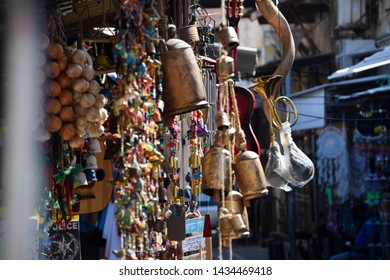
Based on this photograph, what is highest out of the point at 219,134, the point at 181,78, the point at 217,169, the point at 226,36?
the point at 226,36

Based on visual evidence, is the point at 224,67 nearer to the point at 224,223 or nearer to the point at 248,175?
the point at 248,175

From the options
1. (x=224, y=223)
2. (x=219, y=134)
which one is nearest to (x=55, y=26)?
(x=219, y=134)

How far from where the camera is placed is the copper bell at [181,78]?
3410 mm

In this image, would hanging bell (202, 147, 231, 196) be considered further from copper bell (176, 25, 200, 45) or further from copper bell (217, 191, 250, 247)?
copper bell (176, 25, 200, 45)

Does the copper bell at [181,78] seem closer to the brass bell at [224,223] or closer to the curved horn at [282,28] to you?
the brass bell at [224,223]

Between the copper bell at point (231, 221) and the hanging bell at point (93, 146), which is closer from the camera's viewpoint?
the copper bell at point (231, 221)

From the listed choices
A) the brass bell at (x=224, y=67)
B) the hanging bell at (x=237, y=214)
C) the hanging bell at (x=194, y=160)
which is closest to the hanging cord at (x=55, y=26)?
the brass bell at (x=224, y=67)

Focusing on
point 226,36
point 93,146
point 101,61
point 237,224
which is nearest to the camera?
point 237,224

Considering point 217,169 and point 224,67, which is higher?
point 224,67

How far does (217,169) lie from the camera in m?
3.25

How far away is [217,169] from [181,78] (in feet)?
1.41

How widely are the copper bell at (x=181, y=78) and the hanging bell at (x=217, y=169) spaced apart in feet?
0.80

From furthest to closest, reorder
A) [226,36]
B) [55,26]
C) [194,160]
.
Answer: [194,160] < [55,26] < [226,36]
